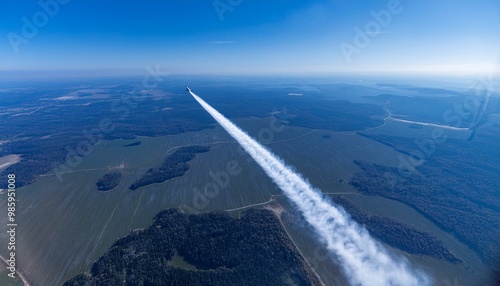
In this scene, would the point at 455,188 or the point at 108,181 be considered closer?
the point at 455,188

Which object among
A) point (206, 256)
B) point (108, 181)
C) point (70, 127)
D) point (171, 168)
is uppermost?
point (206, 256)

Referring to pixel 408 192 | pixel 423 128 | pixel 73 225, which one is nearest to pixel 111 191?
pixel 73 225

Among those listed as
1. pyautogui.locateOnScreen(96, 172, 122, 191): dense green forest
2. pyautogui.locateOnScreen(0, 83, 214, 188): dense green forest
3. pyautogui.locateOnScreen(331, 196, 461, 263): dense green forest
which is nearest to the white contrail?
pyautogui.locateOnScreen(331, 196, 461, 263): dense green forest

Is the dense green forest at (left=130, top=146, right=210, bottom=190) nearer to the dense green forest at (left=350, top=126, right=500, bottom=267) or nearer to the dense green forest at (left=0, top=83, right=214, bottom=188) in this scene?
the dense green forest at (left=0, top=83, right=214, bottom=188)

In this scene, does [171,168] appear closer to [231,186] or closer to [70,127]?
[231,186]

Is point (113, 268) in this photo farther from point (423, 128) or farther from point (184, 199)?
point (423, 128)

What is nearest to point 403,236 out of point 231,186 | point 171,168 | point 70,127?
point 231,186

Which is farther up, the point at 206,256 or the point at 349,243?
the point at 349,243
